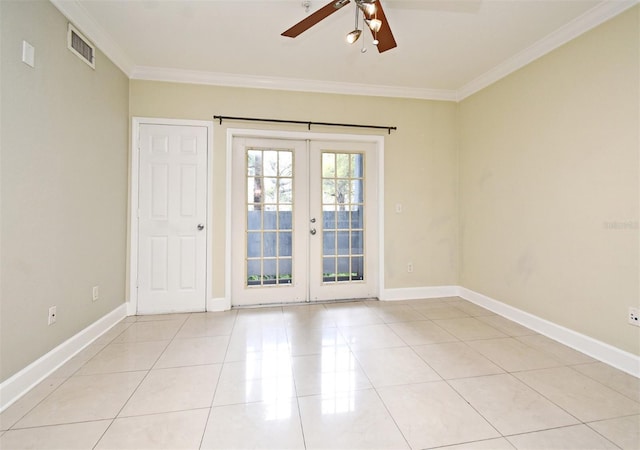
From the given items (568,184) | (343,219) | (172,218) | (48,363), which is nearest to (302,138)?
(343,219)

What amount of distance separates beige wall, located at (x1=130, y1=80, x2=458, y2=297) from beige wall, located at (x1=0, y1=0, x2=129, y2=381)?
111cm

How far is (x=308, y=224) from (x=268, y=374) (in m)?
1.94

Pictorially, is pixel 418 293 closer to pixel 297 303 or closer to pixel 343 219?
pixel 343 219

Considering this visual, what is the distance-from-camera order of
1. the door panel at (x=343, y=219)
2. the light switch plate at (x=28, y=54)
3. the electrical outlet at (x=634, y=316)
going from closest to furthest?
the light switch plate at (x=28, y=54) < the electrical outlet at (x=634, y=316) < the door panel at (x=343, y=219)

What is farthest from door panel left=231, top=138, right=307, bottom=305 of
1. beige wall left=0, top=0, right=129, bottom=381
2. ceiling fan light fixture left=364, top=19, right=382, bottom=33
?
ceiling fan light fixture left=364, top=19, right=382, bottom=33

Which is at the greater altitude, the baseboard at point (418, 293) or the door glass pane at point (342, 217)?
the door glass pane at point (342, 217)

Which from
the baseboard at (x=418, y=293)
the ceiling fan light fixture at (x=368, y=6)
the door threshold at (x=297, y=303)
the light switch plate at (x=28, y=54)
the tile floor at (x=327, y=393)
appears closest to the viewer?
the tile floor at (x=327, y=393)

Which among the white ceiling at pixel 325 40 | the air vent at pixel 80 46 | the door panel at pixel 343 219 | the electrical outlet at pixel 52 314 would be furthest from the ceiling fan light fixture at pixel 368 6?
the electrical outlet at pixel 52 314

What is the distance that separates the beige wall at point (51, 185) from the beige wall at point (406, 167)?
3.64 feet

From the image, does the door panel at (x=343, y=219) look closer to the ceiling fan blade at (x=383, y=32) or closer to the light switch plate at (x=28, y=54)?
the ceiling fan blade at (x=383, y=32)

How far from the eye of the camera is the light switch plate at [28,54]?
183 cm

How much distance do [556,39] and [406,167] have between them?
182 centimetres

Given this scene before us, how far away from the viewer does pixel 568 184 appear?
2539mm

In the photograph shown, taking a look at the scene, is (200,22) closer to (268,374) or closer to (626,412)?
(268,374)
